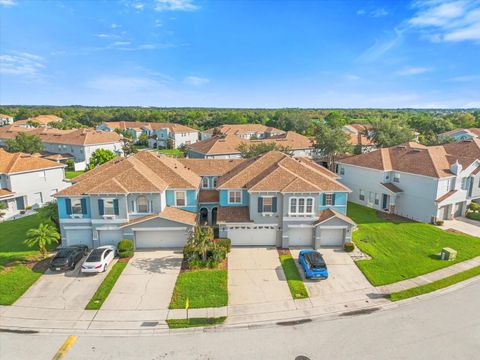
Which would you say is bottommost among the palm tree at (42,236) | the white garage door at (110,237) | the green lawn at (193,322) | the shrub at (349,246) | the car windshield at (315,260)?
the green lawn at (193,322)

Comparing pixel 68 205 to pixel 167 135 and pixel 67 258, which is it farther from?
pixel 167 135

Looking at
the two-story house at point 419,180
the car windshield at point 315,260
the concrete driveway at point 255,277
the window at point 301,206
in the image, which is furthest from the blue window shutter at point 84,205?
the two-story house at point 419,180

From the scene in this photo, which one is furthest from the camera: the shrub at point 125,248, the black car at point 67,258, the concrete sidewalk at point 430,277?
the shrub at point 125,248

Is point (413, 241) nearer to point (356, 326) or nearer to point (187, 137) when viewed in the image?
point (356, 326)

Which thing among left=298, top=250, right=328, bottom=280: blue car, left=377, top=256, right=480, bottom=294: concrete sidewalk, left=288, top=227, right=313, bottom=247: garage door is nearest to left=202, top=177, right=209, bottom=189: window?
left=288, top=227, right=313, bottom=247: garage door

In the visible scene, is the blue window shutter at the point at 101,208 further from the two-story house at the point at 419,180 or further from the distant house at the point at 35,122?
the distant house at the point at 35,122
